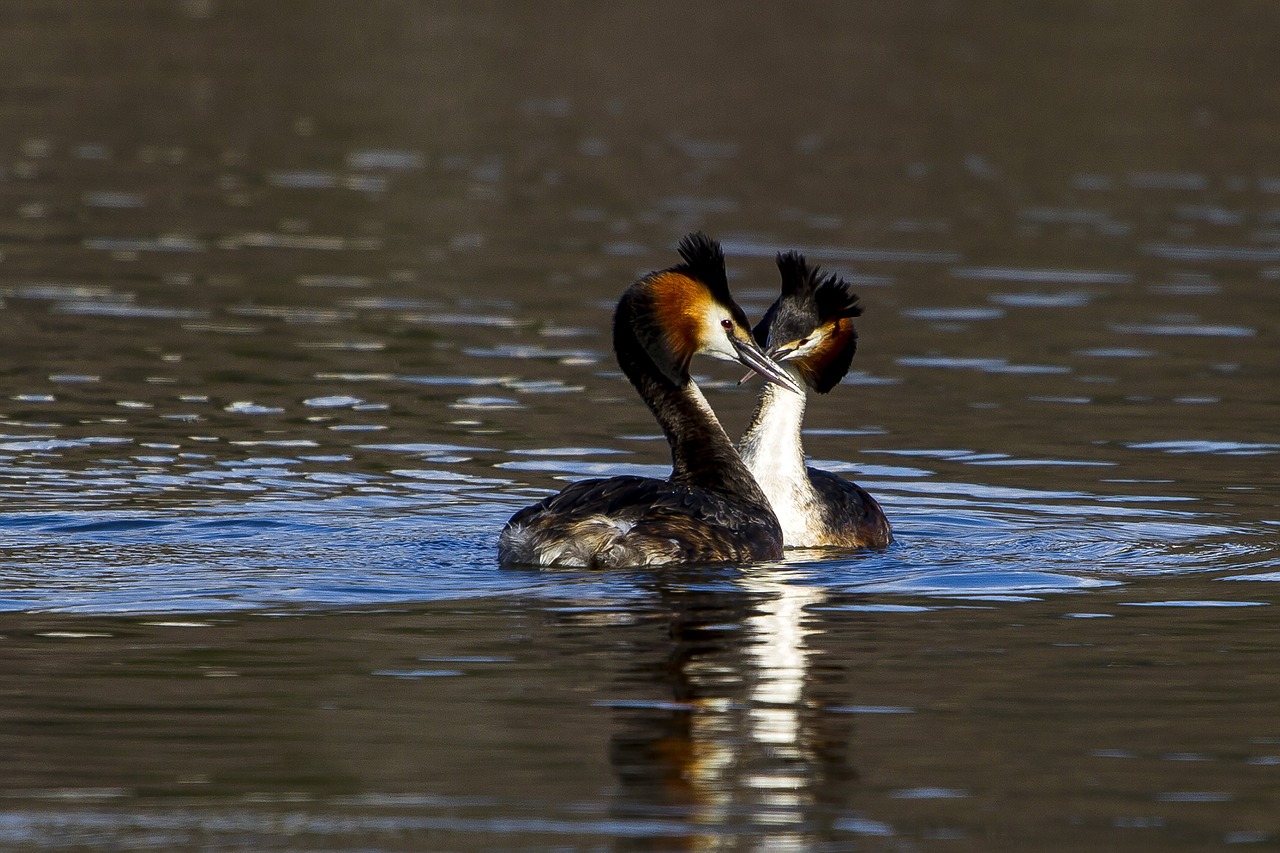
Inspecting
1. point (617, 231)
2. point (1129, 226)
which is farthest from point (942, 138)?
point (617, 231)

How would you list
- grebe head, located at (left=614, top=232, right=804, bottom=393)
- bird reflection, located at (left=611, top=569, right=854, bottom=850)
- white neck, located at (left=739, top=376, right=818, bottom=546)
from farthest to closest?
white neck, located at (left=739, top=376, right=818, bottom=546) → grebe head, located at (left=614, top=232, right=804, bottom=393) → bird reflection, located at (left=611, top=569, right=854, bottom=850)

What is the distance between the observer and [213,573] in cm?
1002

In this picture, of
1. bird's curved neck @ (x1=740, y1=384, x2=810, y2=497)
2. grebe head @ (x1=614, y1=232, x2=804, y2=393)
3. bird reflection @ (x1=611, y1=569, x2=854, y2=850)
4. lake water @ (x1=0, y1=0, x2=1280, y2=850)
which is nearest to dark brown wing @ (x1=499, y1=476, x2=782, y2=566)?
lake water @ (x1=0, y1=0, x2=1280, y2=850)

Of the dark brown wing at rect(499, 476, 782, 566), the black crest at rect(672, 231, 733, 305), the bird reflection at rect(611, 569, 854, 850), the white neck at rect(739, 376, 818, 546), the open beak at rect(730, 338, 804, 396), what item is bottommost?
the bird reflection at rect(611, 569, 854, 850)

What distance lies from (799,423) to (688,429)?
0.70 metres

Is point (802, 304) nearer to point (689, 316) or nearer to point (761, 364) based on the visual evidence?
point (761, 364)

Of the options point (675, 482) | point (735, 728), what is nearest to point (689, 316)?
point (675, 482)

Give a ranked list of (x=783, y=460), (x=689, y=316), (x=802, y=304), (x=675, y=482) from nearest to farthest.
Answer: (x=689, y=316) < (x=675, y=482) < (x=783, y=460) < (x=802, y=304)

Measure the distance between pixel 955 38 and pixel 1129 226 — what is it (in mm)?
21902

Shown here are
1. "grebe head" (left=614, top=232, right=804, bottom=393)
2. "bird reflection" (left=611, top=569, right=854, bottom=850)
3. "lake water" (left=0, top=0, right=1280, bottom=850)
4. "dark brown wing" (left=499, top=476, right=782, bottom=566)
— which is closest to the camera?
"bird reflection" (left=611, top=569, right=854, bottom=850)

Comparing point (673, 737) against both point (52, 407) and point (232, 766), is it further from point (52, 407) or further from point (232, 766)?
point (52, 407)

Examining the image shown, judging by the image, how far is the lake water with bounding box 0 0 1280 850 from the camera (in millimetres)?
6992

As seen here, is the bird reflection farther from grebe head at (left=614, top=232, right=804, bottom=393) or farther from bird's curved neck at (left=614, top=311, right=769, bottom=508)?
grebe head at (left=614, top=232, right=804, bottom=393)

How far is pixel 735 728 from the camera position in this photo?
7.57 metres
